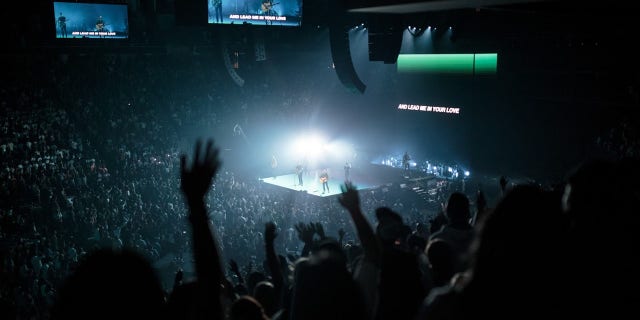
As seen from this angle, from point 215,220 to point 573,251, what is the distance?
46.4 ft

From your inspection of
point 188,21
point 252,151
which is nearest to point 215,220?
point 188,21

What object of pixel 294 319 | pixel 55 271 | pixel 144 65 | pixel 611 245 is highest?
pixel 144 65

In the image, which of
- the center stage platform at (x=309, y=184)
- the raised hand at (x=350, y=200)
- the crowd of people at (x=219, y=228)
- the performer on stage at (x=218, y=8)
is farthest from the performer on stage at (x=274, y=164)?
the raised hand at (x=350, y=200)

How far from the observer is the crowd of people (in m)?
1.75

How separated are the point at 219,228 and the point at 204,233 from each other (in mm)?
12625

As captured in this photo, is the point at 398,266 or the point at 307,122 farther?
the point at 307,122

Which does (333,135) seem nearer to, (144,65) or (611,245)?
(144,65)

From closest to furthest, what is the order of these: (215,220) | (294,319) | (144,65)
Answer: (294,319) → (215,220) → (144,65)

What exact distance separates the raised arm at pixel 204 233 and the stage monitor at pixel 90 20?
2364 cm

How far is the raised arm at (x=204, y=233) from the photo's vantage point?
2.17m

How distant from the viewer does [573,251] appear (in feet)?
5.96

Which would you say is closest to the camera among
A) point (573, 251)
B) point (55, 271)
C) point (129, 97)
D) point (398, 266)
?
point (573, 251)

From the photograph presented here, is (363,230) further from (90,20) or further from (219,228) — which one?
(90,20)

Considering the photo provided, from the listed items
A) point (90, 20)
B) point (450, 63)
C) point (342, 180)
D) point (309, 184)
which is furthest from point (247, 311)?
point (450, 63)
